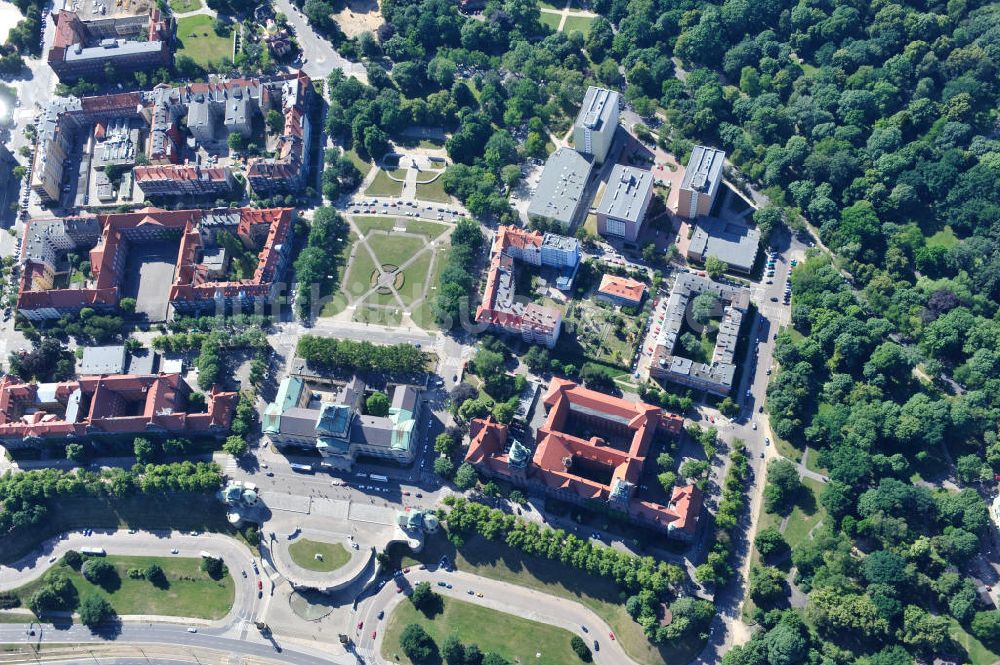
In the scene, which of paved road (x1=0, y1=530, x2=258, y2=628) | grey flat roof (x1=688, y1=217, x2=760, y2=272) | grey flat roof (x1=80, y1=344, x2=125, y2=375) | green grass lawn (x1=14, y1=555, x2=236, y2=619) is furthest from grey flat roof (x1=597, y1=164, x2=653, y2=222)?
grey flat roof (x1=80, y1=344, x2=125, y2=375)

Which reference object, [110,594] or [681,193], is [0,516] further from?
[681,193]

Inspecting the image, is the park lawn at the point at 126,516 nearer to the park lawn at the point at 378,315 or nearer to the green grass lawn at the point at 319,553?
the green grass lawn at the point at 319,553

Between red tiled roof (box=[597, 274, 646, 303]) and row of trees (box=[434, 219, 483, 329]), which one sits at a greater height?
red tiled roof (box=[597, 274, 646, 303])

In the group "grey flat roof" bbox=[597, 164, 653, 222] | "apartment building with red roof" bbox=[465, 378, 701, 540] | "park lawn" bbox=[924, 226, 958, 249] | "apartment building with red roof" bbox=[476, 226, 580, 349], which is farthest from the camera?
"grey flat roof" bbox=[597, 164, 653, 222]

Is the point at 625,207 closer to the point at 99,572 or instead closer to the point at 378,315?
the point at 378,315

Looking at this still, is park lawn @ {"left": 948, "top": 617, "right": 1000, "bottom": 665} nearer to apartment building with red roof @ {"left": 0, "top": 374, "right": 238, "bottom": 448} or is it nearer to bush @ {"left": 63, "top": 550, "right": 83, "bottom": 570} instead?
apartment building with red roof @ {"left": 0, "top": 374, "right": 238, "bottom": 448}

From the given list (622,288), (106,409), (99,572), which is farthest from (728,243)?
(99,572)

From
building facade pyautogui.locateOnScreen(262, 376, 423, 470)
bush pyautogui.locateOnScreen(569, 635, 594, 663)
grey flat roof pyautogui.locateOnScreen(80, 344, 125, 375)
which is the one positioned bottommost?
bush pyautogui.locateOnScreen(569, 635, 594, 663)
